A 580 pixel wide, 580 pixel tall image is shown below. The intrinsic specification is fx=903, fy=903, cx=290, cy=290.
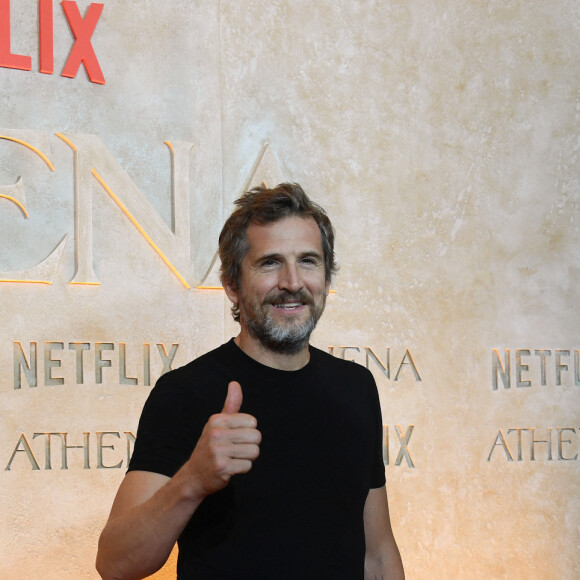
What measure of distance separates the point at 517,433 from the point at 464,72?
1336 mm

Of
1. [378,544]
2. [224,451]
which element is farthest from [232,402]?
[378,544]

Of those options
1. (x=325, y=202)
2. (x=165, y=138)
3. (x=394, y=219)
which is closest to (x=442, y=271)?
(x=394, y=219)

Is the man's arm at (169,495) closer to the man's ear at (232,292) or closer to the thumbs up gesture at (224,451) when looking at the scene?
the thumbs up gesture at (224,451)

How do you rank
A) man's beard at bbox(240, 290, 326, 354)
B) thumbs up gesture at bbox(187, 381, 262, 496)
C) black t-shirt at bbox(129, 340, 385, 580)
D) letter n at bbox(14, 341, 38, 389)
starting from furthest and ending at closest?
letter n at bbox(14, 341, 38, 389)
man's beard at bbox(240, 290, 326, 354)
black t-shirt at bbox(129, 340, 385, 580)
thumbs up gesture at bbox(187, 381, 262, 496)

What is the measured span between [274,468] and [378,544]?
1.20ft

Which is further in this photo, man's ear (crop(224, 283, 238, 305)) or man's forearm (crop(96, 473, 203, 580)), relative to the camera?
man's ear (crop(224, 283, 238, 305))

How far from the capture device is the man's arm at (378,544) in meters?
1.85

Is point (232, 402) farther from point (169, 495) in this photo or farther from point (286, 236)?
point (286, 236)

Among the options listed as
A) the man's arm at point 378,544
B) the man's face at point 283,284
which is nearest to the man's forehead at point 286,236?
the man's face at point 283,284

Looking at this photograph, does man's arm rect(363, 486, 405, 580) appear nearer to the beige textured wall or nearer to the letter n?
the beige textured wall

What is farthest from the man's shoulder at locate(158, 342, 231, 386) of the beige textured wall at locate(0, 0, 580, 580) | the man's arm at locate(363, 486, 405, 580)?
the beige textured wall at locate(0, 0, 580, 580)

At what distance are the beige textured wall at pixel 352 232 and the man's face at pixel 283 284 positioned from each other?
1.16 meters

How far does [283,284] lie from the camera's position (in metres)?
1.75

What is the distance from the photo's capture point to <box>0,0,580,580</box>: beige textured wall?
2.82 metres
